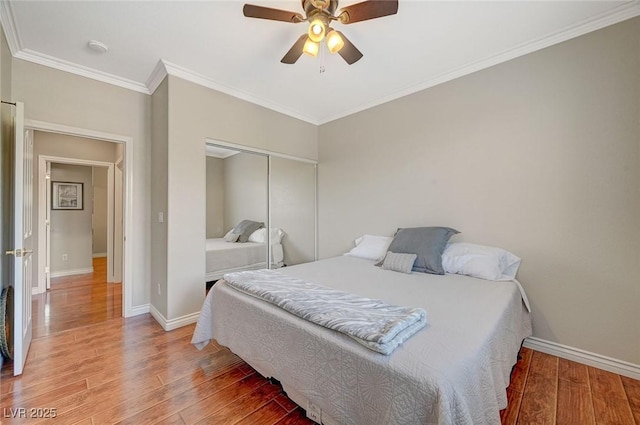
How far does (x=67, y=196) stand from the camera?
504 cm

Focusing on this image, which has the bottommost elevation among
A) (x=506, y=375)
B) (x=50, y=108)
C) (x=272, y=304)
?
(x=506, y=375)

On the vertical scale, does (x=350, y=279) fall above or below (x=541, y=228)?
below

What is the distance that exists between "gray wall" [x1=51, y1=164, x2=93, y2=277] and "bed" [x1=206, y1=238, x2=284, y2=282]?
12.2 ft

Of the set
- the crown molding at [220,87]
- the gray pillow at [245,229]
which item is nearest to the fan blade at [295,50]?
the crown molding at [220,87]

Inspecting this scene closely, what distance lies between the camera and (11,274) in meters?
2.19

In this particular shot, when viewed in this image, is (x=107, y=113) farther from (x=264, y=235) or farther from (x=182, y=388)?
(x=182, y=388)

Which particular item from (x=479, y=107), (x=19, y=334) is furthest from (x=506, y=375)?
(x=19, y=334)

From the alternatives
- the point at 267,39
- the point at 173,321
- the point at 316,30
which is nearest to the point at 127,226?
the point at 173,321

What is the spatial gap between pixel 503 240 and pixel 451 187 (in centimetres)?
70

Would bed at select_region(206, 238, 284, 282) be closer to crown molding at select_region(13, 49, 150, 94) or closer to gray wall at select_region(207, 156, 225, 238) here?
gray wall at select_region(207, 156, 225, 238)

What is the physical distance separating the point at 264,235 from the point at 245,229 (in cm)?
28

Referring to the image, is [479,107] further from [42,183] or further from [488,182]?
[42,183]

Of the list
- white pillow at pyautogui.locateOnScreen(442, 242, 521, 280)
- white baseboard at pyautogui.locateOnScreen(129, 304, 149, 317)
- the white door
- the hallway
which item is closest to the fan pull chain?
white pillow at pyautogui.locateOnScreen(442, 242, 521, 280)

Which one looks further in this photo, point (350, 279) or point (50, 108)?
point (50, 108)
